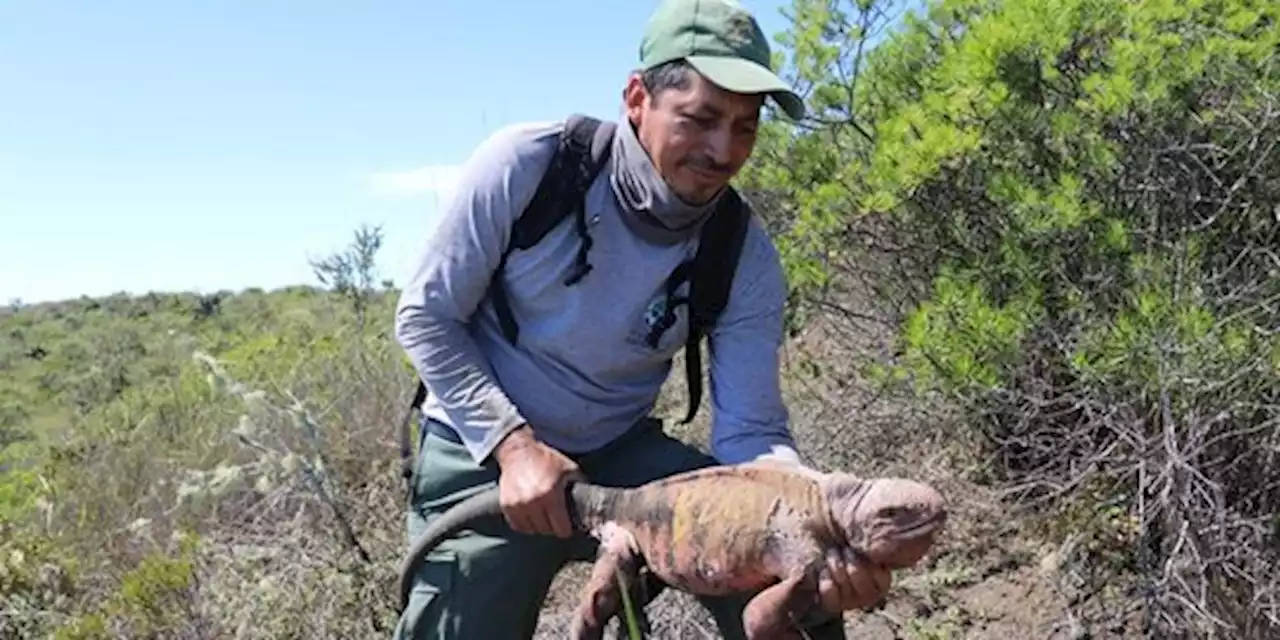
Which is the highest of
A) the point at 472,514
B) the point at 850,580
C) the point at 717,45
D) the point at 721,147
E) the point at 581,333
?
the point at 717,45

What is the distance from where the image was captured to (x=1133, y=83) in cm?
436

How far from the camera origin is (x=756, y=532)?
2.29 meters

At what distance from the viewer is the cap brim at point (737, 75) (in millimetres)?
2717

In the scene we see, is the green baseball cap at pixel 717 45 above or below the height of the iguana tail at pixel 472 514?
above

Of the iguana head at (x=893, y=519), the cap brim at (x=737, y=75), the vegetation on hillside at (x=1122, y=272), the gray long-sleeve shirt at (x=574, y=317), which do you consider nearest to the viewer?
the iguana head at (x=893, y=519)

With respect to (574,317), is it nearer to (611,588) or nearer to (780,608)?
(611,588)

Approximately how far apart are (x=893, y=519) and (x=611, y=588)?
0.65m

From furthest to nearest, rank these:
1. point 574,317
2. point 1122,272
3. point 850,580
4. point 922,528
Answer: point 1122,272
point 574,317
point 850,580
point 922,528

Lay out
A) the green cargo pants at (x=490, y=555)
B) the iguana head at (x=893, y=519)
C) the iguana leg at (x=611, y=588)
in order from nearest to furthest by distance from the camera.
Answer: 1. the iguana head at (x=893, y=519)
2. the iguana leg at (x=611, y=588)
3. the green cargo pants at (x=490, y=555)

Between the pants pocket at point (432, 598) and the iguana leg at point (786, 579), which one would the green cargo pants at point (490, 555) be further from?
the iguana leg at point (786, 579)

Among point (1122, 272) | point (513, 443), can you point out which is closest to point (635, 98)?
point (513, 443)

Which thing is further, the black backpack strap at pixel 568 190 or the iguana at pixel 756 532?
the black backpack strap at pixel 568 190

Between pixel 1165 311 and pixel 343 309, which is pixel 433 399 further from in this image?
pixel 343 309

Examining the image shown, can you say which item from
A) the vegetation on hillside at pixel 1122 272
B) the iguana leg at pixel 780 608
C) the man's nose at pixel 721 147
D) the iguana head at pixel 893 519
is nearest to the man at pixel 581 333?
the man's nose at pixel 721 147
